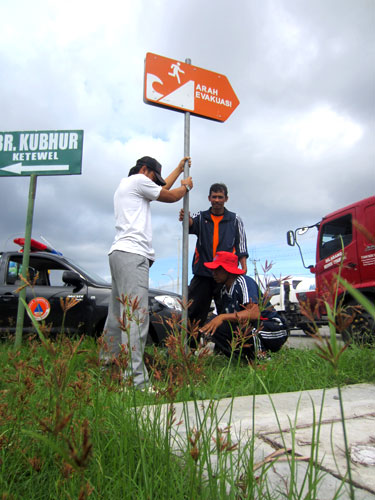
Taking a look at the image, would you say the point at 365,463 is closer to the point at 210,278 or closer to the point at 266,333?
the point at 266,333

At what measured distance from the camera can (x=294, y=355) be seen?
3621 mm

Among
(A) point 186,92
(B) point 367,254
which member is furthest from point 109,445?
(B) point 367,254

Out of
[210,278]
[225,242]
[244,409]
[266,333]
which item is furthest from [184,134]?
[244,409]

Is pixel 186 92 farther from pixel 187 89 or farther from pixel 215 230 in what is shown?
pixel 215 230

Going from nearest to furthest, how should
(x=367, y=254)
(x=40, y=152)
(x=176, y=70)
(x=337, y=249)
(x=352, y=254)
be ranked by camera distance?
(x=176, y=70) → (x=40, y=152) → (x=367, y=254) → (x=352, y=254) → (x=337, y=249)

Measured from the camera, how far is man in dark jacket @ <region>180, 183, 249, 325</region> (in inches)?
148

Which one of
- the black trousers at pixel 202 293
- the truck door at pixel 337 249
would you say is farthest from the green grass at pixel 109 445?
the truck door at pixel 337 249

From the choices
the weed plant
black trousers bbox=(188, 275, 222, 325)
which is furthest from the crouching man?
the weed plant

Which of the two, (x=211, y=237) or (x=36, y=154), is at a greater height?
(x=36, y=154)

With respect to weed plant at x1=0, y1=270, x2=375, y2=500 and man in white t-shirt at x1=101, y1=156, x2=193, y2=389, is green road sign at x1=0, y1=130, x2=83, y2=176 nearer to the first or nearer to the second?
man in white t-shirt at x1=101, y1=156, x2=193, y2=389

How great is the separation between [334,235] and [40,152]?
4.90m

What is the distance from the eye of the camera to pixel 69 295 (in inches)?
183

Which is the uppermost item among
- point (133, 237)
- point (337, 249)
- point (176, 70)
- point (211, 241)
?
point (176, 70)

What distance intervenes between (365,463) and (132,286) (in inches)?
75.1
